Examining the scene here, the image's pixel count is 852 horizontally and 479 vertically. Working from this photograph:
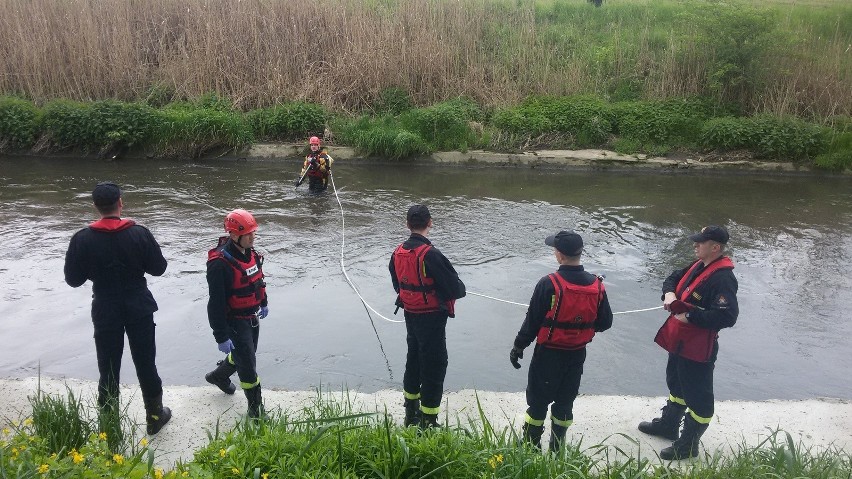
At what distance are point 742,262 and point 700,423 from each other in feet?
18.3

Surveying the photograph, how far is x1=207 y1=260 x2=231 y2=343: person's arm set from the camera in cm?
512

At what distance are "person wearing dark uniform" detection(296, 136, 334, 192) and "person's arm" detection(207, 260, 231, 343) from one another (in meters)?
7.62

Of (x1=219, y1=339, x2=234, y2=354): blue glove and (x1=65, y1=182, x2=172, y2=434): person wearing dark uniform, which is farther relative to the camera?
(x1=219, y1=339, x2=234, y2=354): blue glove

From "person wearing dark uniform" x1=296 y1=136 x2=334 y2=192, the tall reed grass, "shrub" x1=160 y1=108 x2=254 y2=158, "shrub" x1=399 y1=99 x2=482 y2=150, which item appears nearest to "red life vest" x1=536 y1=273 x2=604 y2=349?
"person wearing dark uniform" x1=296 y1=136 x2=334 y2=192

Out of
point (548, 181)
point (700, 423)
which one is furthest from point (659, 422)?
point (548, 181)

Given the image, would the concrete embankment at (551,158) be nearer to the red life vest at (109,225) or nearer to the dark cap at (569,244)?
the red life vest at (109,225)

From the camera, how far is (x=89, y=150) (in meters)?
17.0

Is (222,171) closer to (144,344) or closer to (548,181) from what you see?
(548,181)

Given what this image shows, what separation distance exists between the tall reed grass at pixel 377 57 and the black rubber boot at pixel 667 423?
1401cm

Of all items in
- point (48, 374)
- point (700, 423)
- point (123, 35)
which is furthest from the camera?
point (123, 35)

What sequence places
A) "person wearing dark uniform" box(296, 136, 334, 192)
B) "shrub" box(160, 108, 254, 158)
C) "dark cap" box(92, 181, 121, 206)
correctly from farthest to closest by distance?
"shrub" box(160, 108, 254, 158), "person wearing dark uniform" box(296, 136, 334, 192), "dark cap" box(92, 181, 121, 206)

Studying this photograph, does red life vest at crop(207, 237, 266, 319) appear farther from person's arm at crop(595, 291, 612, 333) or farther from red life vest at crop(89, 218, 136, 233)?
person's arm at crop(595, 291, 612, 333)

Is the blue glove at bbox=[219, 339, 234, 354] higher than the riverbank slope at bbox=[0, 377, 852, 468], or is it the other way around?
the blue glove at bbox=[219, 339, 234, 354]

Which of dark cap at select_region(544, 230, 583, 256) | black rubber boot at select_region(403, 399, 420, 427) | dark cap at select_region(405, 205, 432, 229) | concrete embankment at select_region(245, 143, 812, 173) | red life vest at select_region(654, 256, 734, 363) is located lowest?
black rubber boot at select_region(403, 399, 420, 427)
